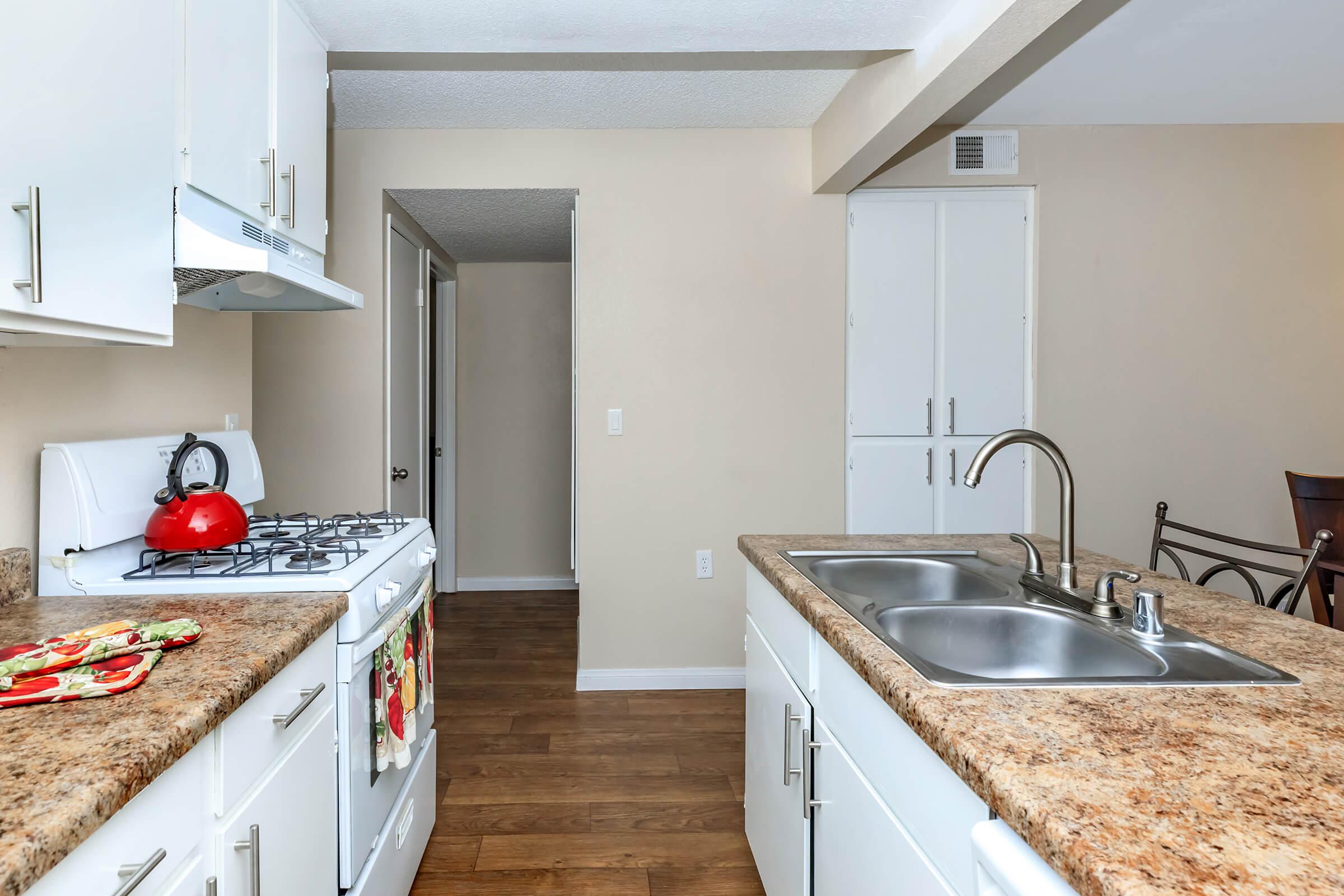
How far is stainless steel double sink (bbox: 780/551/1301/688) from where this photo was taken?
96 cm

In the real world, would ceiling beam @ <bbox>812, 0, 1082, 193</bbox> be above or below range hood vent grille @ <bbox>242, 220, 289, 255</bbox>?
above

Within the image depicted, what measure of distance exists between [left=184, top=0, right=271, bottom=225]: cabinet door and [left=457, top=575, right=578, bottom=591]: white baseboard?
339 centimetres

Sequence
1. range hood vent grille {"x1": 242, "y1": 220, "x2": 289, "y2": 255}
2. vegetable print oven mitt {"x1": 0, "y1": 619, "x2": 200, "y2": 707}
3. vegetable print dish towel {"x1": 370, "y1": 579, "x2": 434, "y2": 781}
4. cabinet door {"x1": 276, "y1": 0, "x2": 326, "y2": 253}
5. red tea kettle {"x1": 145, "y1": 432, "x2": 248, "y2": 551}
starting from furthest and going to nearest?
1. cabinet door {"x1": 276, "y1": 0, "x2": 326, "y2": 253}
2. range hood vent grille {"x1": 242, "y1": 220, "x2": 289, "y2": 255}
3. vegetable print dish towel {"x1": 370, "y1": 579, "x2": 434, "y2": 781}
4. red tea kettle {"x1": 145, "y1": 432, "x2": 248, "y2": 551}
5. vegetable print oven mitt {"x1": 0, "y1": 619, "x2": 200, "y2": 707}

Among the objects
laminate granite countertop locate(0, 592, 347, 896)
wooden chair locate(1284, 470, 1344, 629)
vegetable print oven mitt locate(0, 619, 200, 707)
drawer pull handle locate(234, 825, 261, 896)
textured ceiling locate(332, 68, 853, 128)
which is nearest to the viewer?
laminate granite countertop locate(0, 592, 347, 896)

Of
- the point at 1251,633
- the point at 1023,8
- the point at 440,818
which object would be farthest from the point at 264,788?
the point at 1023,8

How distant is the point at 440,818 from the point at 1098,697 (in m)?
1.93

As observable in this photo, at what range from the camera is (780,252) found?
3.24 meters

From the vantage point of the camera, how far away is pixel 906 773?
948 mm

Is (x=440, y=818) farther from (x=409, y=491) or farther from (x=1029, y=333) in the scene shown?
(x=1029, y=333)

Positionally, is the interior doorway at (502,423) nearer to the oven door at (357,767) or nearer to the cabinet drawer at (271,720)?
the oven door at (357,767)

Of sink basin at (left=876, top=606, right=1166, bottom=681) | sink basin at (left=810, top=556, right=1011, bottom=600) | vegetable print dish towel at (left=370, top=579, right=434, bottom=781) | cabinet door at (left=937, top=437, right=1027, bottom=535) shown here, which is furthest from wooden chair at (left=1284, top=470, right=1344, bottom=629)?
vegetable print dish towel at (left=370, top=579, right=434, bottom=781)

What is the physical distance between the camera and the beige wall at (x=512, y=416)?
4801mm

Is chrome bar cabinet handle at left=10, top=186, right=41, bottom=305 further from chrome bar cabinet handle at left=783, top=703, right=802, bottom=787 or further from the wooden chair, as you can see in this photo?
the wooden chair

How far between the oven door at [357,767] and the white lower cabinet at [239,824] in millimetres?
29
